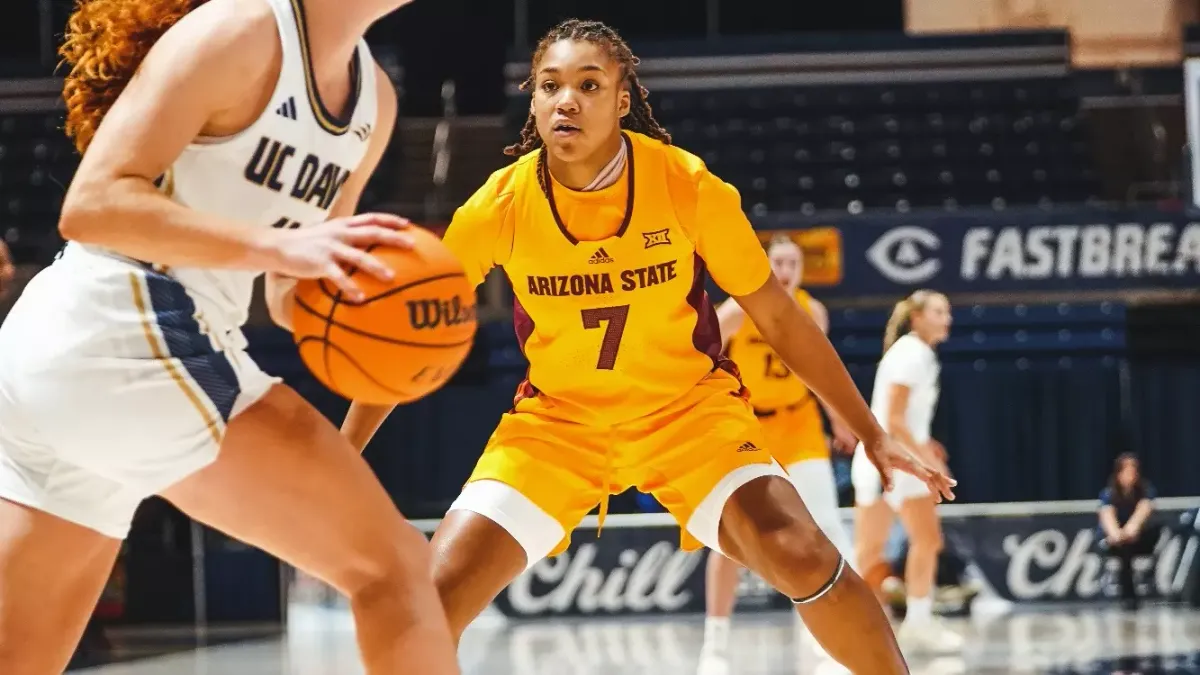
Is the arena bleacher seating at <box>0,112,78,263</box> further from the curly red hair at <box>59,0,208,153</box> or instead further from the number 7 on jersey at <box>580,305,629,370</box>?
the curly red hair at <box>59,0,208,153</box>

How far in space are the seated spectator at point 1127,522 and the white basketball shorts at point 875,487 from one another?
2245mm

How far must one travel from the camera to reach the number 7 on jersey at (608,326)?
11.2ft

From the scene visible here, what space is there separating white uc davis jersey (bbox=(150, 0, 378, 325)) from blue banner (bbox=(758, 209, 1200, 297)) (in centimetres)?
842

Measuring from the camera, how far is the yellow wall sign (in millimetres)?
10539

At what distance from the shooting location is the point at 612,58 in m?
3.42

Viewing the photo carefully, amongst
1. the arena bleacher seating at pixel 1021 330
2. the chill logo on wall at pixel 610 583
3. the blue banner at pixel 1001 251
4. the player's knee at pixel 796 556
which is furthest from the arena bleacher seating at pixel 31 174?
the player's knee at pixel 796 556

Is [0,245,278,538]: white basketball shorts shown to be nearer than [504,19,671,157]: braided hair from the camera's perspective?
Yes

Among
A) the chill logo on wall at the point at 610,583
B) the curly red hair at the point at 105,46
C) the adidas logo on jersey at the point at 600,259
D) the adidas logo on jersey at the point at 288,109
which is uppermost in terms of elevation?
the curly red hair at the point at 105,46

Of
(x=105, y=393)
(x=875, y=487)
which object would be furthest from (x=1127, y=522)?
(x=105, y=393)

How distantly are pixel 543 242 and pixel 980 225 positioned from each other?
7.79 metres

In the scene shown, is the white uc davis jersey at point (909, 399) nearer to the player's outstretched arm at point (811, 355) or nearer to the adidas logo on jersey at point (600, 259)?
the player's outstretched arm at point (811, 355)

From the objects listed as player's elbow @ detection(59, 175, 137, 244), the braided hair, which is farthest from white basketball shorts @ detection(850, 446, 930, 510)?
player's elbow @ detection(59, 175, 137, 244)

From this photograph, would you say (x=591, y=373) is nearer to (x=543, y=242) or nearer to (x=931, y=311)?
(x=543, y=242)

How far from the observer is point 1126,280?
418 inches
